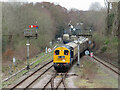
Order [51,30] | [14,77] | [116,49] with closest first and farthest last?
[14,77] < [116,49] < [51,30]

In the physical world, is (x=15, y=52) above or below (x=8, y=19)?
below

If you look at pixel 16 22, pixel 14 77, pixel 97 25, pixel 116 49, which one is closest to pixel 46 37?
pixel 16 22

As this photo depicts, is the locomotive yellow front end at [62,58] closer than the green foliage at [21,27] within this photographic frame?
Yes

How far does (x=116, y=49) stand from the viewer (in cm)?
2967

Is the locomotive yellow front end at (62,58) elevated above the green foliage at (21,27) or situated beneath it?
situated beneath

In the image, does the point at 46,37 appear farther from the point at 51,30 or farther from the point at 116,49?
the point at 116,49

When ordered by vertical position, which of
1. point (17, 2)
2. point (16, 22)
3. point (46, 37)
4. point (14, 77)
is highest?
point (17, 2)

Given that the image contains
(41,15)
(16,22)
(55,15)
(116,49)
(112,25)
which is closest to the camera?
(116,49)

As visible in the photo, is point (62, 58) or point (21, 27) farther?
point (21, 27)

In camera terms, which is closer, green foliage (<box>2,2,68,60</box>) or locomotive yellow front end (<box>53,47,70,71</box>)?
locomotive yellow front end (<box>53,47,70,71</box>)

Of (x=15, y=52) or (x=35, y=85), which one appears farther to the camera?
(x=15, y=52)

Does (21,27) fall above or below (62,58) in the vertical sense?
above

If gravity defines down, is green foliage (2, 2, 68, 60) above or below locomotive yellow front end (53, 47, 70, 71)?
above

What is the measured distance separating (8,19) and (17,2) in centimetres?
434
